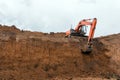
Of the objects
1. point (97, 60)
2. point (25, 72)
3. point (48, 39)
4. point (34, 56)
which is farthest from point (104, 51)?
point (25, 72)

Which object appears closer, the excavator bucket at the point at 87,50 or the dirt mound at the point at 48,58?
the dirt mound at the point at 48,58

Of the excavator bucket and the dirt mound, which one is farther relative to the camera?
the excavator bucket

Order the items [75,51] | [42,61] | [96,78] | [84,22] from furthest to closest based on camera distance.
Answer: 1. [84,22]
2. [75,51]
3. [42,61]
4. [96,78]

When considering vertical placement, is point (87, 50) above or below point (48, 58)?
above

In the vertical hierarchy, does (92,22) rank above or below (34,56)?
above

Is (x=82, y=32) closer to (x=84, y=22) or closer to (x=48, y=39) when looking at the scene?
(x=84, y=22)

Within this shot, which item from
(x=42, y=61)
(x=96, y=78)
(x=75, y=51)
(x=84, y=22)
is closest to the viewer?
(x=96, y=78)

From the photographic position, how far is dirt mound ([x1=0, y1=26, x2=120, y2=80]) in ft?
121

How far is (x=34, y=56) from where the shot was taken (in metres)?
39.9

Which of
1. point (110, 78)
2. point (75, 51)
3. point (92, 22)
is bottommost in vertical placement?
point (110, 78)

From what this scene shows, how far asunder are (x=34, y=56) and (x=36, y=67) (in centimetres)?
194

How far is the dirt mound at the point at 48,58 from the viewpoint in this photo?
1457 inches

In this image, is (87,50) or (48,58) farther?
(87,50)

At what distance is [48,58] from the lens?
1577 inches
